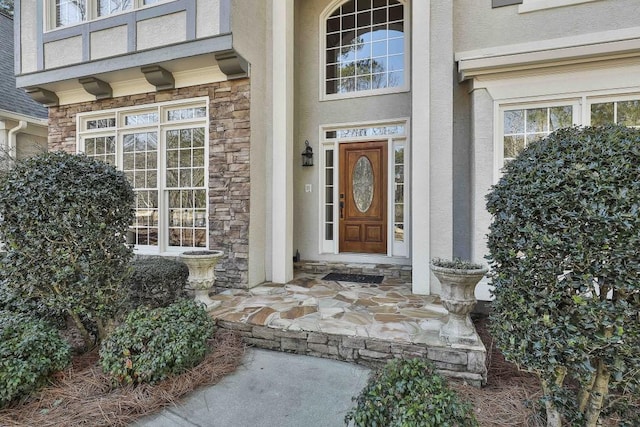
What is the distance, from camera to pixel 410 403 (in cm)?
174

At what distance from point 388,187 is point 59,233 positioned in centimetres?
464

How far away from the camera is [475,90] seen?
13.6 feet

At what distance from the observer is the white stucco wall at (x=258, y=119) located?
179 inches

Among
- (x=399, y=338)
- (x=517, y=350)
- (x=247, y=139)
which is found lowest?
(x=399, y=338)

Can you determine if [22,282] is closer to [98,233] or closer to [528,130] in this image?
[98,233]

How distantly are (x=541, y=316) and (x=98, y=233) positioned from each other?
3.54m

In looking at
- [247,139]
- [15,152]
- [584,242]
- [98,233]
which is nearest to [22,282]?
[98,233]

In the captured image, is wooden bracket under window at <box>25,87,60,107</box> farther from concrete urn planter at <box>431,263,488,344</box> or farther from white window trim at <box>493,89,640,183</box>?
white window trim at <box>493,89,640,183</box>

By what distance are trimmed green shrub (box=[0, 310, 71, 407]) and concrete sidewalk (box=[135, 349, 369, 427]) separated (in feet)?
3.47

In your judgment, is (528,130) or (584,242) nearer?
(584,242)

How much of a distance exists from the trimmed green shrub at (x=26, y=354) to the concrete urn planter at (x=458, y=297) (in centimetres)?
→ 340

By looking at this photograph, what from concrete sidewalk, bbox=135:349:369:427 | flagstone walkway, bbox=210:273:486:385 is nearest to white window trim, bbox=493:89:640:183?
flagstone walkway, bbox=210:273:486:385

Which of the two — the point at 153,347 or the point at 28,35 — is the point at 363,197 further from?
the point at 28,35

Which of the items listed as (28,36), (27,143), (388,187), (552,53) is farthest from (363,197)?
(27,143)
